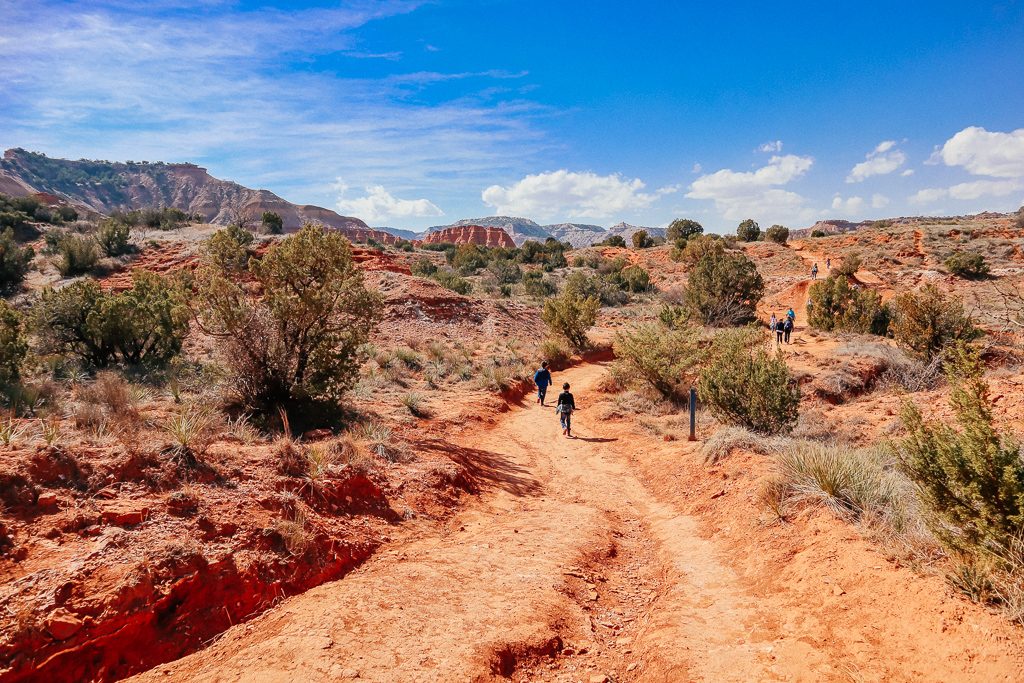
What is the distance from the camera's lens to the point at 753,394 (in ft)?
33.2

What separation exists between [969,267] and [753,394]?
31.6 m

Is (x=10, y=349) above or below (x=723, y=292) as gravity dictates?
below

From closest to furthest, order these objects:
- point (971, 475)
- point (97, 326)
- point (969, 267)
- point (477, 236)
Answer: point (971, 475)
point (97, 326)
point (969, 267)
point (477, 236)

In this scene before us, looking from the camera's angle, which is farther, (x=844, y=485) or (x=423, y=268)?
(x=423, y=268)

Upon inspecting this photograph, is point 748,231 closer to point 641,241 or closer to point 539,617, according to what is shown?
point 641,241

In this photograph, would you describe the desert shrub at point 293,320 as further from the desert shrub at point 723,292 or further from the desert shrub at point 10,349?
the desert shrub at point 723,292

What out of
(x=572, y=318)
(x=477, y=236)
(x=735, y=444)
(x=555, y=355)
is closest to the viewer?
(x=735, y=444)

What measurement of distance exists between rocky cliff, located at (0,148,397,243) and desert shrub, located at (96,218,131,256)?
195 feet

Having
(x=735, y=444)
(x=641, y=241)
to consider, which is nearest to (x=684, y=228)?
(x=641, y=241)

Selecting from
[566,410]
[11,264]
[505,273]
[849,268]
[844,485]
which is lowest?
[566,410]

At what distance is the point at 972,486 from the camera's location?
408 centimetres

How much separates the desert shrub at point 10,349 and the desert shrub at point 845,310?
26812mm

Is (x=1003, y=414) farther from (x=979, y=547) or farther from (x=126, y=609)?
(x=126, y=609)

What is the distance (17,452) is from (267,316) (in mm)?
5091
